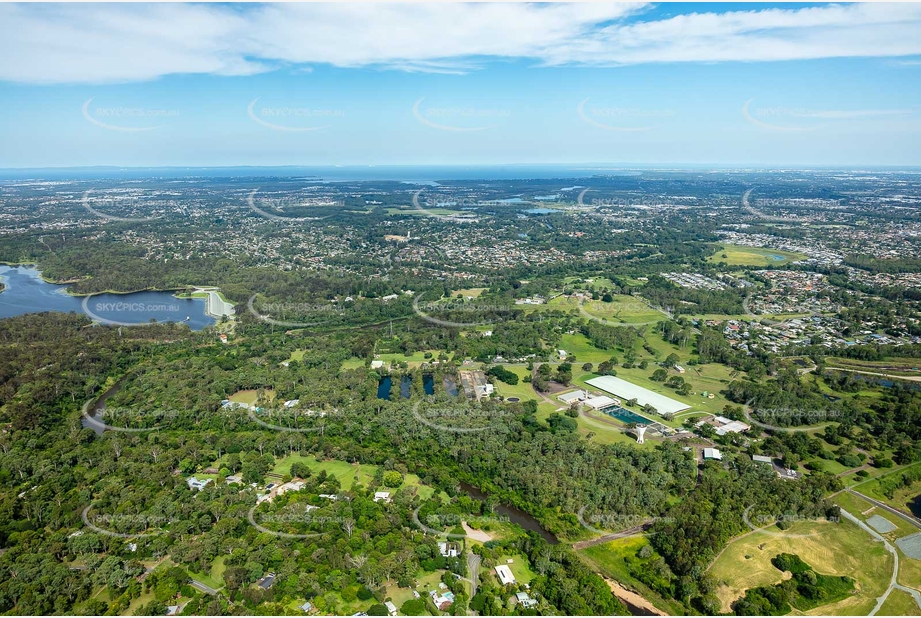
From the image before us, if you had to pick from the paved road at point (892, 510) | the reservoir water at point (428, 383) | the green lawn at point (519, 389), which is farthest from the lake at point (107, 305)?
the paved road at point (892, 510)

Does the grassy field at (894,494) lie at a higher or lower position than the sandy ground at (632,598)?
higher

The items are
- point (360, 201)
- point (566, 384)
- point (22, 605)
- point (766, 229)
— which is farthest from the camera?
point (360, 201)

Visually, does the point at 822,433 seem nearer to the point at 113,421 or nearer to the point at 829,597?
the point at 829,597

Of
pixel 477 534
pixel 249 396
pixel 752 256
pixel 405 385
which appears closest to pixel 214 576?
pixel 477 534

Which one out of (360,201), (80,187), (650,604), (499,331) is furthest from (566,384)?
(80,187)

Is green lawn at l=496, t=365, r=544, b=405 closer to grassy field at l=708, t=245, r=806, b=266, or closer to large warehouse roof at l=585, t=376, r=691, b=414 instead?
large warehouse roof at l=585, t=376, r=691, b=414

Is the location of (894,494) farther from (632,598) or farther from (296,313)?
(296,313)

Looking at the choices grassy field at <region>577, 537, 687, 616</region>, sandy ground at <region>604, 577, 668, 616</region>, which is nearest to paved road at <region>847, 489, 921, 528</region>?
grassy field at <region>577, 537, 687, 616</region>

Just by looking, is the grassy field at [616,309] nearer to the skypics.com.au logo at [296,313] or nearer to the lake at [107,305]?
the skypics.com.au logo at [296,313]
